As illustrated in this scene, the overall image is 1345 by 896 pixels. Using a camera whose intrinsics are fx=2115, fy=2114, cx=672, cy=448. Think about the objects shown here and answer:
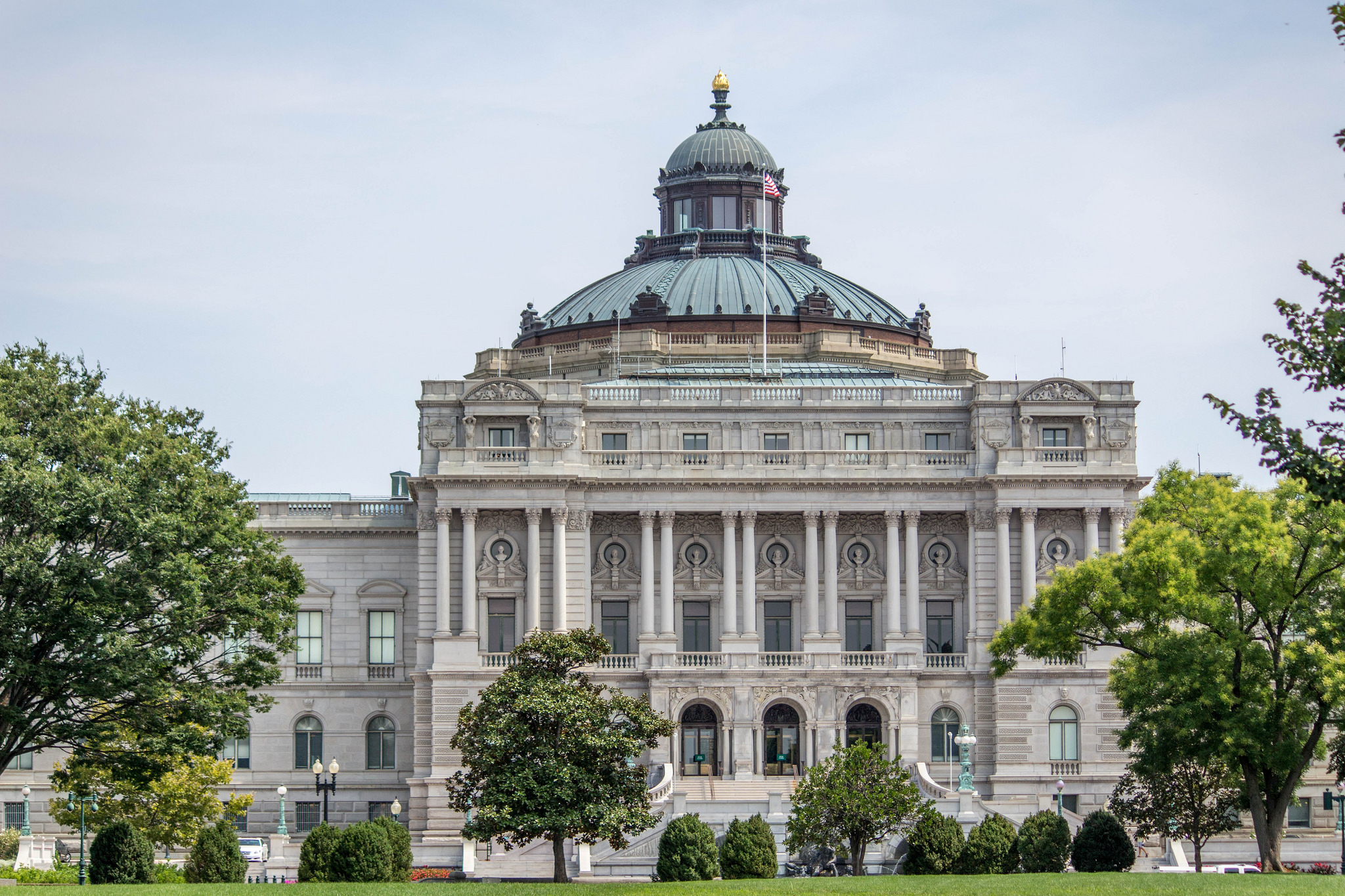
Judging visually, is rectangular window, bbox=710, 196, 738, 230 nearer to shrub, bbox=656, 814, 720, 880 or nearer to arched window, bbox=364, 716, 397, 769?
arched window, bbox=364, 716, 397, 769

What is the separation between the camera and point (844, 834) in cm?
6656

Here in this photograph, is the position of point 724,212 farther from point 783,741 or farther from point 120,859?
point 120,859

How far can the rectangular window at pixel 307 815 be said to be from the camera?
9431 centimetres

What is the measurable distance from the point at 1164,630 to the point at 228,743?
1776 inches

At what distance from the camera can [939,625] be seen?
94.8m

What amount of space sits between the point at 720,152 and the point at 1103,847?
212 ft

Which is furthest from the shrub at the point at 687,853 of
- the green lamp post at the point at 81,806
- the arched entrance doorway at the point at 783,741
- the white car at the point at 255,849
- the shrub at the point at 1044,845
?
the arched entrance doorway at the point at 783,741

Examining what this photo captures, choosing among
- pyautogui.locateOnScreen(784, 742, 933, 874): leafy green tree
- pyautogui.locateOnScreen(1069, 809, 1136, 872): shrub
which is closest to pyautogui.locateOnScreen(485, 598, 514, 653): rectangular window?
pyautogui.locateOnScreen(784, 742, 933, 874): leafy green tree

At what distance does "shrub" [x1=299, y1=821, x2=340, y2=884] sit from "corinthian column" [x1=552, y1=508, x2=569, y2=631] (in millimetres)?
30563

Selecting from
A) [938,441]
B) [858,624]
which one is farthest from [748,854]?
[938,441]

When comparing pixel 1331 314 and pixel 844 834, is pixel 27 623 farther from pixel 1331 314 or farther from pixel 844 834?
pixel 1331 314

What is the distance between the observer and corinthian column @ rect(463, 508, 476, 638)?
9144 centimetres

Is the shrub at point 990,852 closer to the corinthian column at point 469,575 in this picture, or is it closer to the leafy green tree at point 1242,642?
the leafy green tree at point 1242,642

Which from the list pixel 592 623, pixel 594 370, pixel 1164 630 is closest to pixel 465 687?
pixel 592 623
